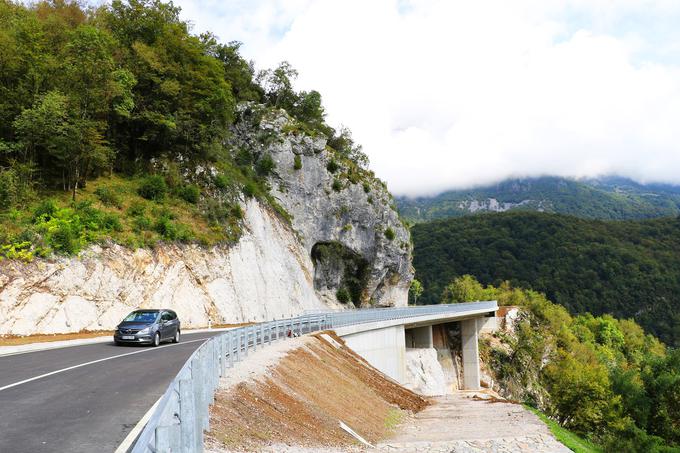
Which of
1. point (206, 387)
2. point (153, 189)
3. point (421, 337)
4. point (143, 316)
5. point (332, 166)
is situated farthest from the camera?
point (332, 166)

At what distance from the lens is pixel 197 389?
7.97m

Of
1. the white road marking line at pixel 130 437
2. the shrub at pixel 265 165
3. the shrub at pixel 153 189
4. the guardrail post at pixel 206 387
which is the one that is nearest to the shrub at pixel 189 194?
the shrub at pixel 153 189

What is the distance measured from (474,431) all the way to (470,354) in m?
47.4

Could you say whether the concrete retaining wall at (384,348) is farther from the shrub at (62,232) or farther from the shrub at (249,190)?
the shrub at (249,190)

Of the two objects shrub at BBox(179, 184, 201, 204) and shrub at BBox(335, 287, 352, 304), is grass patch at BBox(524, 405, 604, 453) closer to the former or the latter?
shrub at BBox(179, 184, 201, 204)

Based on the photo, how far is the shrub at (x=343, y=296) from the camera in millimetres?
61688

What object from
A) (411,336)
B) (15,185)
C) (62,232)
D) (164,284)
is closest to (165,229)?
(164,284)

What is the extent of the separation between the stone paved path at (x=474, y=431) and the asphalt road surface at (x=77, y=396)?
6535mm

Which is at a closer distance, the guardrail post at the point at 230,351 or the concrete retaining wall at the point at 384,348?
the guardrail post at the point at 230,351

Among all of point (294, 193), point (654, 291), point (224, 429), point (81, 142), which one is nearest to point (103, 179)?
point (81, 142)

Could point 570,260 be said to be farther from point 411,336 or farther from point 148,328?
point 148,328

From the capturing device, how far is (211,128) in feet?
144

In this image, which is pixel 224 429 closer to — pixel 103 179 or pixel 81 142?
pixel 81 142

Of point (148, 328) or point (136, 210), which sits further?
point (136, 210)
